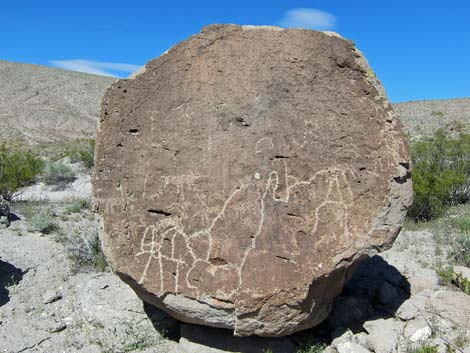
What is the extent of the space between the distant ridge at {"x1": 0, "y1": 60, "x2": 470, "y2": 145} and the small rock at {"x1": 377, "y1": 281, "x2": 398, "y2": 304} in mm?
17211

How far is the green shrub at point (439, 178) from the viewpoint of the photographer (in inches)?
279

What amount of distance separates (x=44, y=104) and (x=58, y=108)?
132 cm

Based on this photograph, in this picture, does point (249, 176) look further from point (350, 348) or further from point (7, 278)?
point (7, 278)

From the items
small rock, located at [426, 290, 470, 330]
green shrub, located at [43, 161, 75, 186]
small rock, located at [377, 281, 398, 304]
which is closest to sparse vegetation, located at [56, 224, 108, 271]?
small rock, located at [377, 281, 398, 304]

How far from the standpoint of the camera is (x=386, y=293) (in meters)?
4.15

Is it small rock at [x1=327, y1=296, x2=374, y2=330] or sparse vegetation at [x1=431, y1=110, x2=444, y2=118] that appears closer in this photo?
small rock at [x1=327, y1=296, x2=374, y2=330]

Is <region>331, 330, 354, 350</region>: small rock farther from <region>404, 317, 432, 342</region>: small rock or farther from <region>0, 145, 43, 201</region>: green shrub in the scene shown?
<region>0, 145, 43, 201</region>: green shrub

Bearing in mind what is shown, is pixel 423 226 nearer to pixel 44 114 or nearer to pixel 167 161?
pixel 167 161

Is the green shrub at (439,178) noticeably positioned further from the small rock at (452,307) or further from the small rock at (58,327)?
→ the small rock at (58,327)

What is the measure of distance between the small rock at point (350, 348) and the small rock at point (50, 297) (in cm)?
267

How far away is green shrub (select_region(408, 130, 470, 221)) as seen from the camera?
7090mm

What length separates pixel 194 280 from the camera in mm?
3471

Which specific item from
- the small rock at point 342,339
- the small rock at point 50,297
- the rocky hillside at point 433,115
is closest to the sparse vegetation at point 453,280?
the small rock at point 342,339

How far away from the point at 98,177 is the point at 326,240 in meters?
1.89
